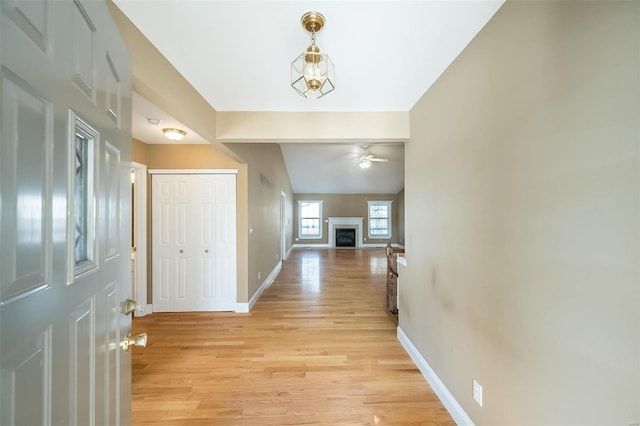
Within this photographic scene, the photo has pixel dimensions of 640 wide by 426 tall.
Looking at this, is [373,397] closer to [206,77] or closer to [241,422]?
[241,422]

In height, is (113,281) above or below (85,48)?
below

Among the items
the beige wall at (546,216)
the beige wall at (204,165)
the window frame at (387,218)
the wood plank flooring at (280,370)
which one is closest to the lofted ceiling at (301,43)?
the beige wall at (546,216)

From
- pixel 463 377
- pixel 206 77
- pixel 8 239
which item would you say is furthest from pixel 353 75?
pixel 463 377

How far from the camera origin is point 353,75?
5.95 ft

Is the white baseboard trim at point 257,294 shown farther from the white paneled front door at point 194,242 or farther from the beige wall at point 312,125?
the beige wall at point 312,125

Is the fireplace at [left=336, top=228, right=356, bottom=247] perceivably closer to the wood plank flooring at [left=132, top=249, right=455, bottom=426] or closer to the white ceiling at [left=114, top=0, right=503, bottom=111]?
the wood plank flooring at [left=132, top=249, right=455, bottom=426]

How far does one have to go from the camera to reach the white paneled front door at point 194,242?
3.55 m

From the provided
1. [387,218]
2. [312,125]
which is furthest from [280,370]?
[387,218]

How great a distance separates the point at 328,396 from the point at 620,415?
166 cm

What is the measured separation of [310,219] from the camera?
1070 centimetres

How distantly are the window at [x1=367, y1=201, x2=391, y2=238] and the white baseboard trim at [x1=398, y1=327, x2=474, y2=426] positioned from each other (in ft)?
27.3

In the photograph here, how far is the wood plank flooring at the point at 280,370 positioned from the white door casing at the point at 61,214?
4.02 feet

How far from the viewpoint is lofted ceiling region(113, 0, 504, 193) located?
1242 mm

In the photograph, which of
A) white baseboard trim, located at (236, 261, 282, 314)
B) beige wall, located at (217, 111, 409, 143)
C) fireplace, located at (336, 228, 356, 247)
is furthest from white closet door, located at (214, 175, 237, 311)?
fireplace, located at (336, 228, 356, 247)
